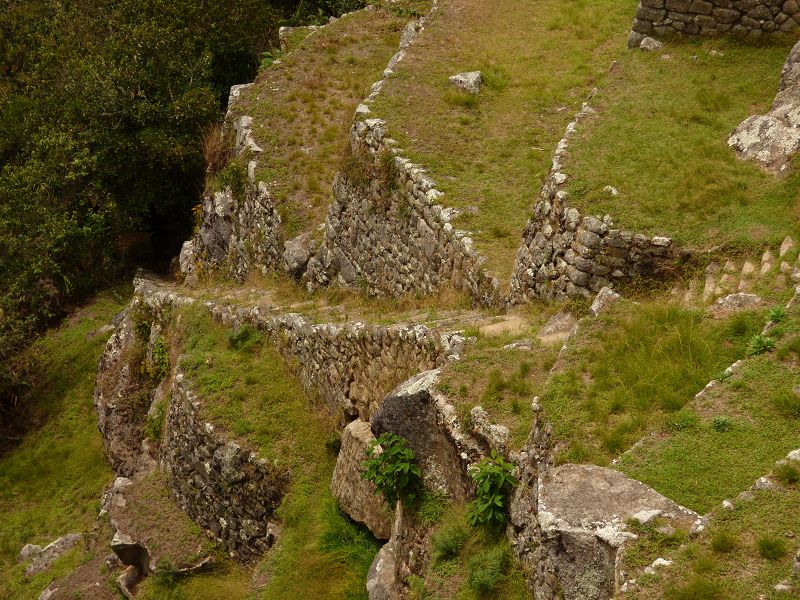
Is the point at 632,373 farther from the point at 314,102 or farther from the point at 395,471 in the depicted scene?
the point at 314,102

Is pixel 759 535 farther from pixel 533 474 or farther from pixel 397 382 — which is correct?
pixel 397 382

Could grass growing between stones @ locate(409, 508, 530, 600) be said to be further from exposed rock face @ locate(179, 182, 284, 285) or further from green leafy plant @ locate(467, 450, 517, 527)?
exposed rock face @ locate(179, 182, 284, 285)

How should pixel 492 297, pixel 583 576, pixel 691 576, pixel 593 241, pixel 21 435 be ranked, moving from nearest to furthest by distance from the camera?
1. pixel 691 576
2. pixel 583 576
3. pixel 593 241
4. pixel 492 297
5. pixel 21 435

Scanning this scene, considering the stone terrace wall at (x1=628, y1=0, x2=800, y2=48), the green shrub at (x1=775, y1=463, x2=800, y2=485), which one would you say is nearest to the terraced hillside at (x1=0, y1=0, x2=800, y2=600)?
the green shrub at (x1=775, y1=463, x2=800, y2=485)

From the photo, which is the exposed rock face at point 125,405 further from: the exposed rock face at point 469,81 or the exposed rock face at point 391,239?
the exposed rock face at point 469,81

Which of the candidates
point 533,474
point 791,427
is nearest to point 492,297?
point 533,474

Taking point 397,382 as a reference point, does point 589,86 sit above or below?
above

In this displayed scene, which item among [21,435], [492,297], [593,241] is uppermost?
[593,241]

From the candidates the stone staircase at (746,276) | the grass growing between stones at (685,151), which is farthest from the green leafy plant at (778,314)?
the grass growing between stones at (685,151)

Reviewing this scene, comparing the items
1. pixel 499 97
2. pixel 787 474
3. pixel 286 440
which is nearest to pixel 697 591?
pixel 787 474
